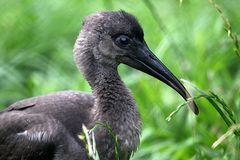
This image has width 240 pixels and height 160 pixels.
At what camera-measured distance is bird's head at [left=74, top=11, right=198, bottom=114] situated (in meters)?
5.50

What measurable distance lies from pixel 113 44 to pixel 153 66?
0.95 ft

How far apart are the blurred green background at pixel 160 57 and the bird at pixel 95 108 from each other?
0.40 metres

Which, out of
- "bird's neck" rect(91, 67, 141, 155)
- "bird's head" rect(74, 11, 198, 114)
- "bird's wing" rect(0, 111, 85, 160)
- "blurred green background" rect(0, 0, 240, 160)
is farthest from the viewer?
"blurred green background" rect(0, 0, 240, 160)

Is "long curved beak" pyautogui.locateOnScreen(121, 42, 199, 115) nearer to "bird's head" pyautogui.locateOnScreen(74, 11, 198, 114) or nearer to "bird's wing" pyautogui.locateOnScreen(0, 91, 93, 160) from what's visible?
"bird's head" pyautogui.locateOnScreen(74, 11, 198, 114)

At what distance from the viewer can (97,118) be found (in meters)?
5.39

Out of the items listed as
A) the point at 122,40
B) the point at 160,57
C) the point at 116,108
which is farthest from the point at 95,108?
the point at 160,57

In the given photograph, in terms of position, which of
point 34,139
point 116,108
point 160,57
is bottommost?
point 160,57

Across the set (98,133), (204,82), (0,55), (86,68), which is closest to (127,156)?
(98,133)

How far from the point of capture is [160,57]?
23.5 feet

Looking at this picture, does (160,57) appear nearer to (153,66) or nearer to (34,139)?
(153,66)

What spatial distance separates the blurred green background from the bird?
0.40m

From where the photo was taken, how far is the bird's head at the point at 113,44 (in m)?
5.50

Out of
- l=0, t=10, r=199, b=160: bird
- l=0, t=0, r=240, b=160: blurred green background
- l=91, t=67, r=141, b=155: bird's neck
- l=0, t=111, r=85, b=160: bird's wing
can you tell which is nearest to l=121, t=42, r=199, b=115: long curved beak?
l=0, t=10, r=199, b=160: bird

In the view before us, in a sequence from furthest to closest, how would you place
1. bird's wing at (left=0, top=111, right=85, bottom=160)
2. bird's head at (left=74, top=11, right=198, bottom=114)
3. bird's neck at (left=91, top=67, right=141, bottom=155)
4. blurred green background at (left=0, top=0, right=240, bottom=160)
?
blurred green background at (left=0, top=0, right=240, bottom=160) → bird's head at (left=74, top=11, right=198, bottom=114) → bird's neck at (left=91, top=67, right=141, bottom=155) → bird's wing at (left=0, top=111, right=85, bottom=160)
